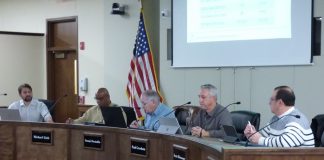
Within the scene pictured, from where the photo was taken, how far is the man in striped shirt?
3.29 meters

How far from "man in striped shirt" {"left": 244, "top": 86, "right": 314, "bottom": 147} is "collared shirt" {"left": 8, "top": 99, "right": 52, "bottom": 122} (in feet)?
9.83

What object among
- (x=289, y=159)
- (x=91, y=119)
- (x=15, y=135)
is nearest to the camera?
(x=289, y=159)

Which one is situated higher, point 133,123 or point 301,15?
point 301,15

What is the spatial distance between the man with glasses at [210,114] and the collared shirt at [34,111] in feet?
6.75

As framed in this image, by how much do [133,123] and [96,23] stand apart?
11.4 feet

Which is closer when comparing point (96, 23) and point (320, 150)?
point (320, 150)

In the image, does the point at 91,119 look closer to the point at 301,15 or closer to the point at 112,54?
the point at 112,54

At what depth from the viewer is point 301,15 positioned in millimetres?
5250

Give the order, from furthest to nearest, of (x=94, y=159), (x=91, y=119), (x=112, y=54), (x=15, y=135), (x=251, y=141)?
(x=112, y=54) < (x=91, y=119) < (x=15, y=135) < (x=94, y=159) < (x=251, y=141)

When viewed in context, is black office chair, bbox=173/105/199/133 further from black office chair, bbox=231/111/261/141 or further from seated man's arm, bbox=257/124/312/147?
seated man's arm, bbox=257/124/312/147

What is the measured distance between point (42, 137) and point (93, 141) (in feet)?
2.29

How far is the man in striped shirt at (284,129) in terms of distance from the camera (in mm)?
3287

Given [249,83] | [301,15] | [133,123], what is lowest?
[133,123]

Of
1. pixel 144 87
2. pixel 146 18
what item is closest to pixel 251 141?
pixel 144 87
